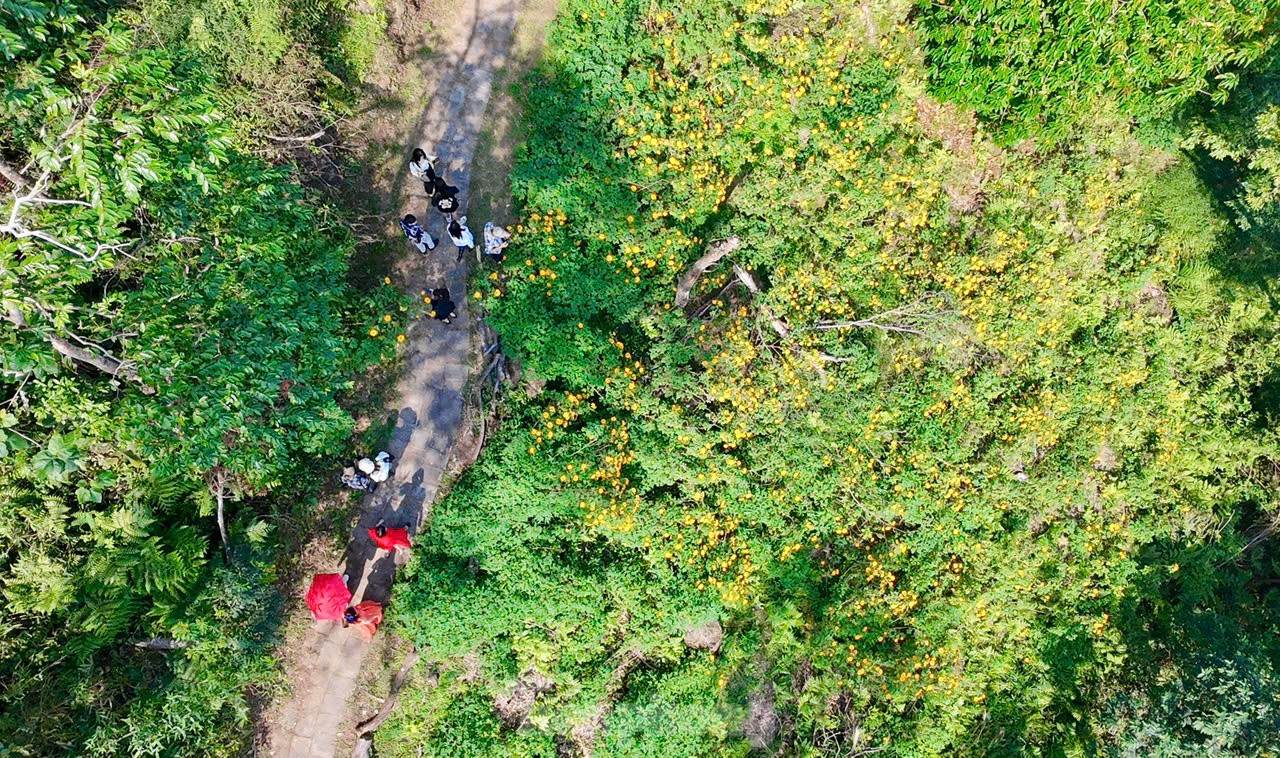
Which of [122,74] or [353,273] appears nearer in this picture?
[122,74]

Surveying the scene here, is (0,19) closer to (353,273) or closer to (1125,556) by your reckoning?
(353,273)

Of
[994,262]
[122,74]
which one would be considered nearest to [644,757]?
[994,262]

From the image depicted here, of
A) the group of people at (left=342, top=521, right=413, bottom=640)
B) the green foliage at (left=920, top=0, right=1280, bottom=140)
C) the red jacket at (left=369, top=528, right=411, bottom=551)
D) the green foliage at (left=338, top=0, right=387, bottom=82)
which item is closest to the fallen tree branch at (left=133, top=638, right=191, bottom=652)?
the group of people at (left=342, top=521, right=413, bottom=640)

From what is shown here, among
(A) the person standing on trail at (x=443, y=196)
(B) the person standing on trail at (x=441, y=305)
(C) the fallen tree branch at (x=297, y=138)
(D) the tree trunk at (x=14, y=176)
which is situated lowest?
(B) the person standing on trail at (x=441, y=305)

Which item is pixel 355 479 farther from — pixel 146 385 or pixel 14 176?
pixel 14 176

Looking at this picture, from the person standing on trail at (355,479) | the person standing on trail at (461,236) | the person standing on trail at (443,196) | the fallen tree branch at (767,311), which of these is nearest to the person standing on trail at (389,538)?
the person standing on trail at (355,479)

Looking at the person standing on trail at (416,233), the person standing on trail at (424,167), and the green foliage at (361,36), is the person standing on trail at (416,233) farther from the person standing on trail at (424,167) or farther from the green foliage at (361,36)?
the green foliage at (361,36)
